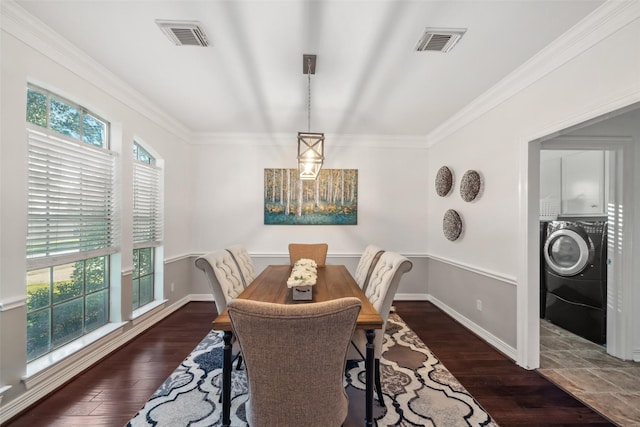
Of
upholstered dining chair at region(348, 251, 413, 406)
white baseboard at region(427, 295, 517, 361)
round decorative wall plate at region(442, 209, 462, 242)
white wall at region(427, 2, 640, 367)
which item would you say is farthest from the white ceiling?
white baseboard at region(427, 295, 517, 361)

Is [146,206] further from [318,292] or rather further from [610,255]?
[610,255]

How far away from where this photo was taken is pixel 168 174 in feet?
Result: 12.3

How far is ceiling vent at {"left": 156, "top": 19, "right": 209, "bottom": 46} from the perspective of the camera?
184 cm

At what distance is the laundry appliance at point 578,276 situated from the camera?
2.86 meters

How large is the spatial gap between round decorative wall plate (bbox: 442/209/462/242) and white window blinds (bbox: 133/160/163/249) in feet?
12.5

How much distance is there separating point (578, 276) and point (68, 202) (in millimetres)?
5054

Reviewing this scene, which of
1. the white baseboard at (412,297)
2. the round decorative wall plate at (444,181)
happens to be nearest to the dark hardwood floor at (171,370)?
the white baseboard at (412,297)

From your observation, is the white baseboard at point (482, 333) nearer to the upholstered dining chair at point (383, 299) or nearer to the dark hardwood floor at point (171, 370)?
the dark hardwood floor at point (171, 370)

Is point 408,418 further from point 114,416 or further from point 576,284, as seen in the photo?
point 576,284

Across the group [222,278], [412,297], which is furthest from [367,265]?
[412,297]

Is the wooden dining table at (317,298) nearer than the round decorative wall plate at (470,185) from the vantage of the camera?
Yes

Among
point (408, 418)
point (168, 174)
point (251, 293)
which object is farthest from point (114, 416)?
point (168, 174)

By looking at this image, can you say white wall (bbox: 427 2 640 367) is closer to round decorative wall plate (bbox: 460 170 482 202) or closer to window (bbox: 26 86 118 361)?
round decorative wall plate (bbox: 460 170 482 202)

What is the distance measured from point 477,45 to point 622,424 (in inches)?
107
